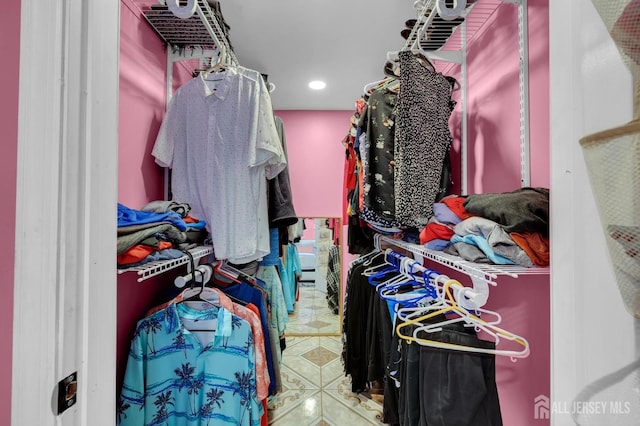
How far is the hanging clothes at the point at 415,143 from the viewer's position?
1.13m

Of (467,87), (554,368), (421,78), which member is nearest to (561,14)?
(554,368)

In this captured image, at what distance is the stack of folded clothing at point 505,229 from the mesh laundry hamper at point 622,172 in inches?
18.2

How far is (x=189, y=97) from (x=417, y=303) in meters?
1.34

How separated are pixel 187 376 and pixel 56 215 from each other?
829 mm

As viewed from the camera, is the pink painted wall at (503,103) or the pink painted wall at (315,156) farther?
the pink painted wall at (315,156)

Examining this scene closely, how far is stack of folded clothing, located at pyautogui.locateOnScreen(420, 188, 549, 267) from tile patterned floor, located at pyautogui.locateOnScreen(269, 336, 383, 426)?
1.40 metres

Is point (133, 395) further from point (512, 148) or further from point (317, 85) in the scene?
point (317, 85)

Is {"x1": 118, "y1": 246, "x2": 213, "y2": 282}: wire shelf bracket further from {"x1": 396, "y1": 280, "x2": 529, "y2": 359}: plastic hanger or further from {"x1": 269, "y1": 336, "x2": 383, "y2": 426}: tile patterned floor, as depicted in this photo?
{"x1": 269, "y1": 336, "x2": 383, "y2": 426}: tile patterned floor

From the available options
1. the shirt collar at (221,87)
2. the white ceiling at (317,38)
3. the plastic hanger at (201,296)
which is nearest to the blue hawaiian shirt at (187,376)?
the plastic hanger at (201,296)

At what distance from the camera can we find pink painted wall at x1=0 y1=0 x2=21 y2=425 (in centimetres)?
48

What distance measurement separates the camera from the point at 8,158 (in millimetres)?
486

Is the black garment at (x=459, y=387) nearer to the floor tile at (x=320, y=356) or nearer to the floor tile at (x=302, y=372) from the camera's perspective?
the floor tile at (x=302, y=372)

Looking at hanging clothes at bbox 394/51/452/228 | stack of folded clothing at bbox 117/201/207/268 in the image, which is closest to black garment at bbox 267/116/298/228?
stack of folded clothing at bbox 117/201/207/268

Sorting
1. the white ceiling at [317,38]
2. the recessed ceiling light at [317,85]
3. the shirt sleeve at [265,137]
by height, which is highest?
the white ceiling at [317,38]
